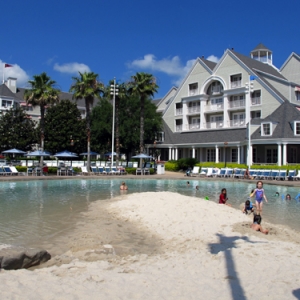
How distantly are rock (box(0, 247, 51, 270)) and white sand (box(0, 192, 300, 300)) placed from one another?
1.08 ft

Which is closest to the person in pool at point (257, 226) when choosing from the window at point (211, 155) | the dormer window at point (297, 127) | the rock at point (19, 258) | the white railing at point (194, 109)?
the rock at point (19, 258)

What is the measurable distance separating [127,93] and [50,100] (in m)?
9.25

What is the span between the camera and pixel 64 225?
499 inches

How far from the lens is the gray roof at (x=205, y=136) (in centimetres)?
4400

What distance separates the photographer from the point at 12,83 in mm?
68875

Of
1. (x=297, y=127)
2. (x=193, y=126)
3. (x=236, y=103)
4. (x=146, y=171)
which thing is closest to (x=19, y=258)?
(x=146, y=171)

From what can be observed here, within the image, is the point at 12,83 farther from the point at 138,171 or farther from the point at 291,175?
the point at 291,175

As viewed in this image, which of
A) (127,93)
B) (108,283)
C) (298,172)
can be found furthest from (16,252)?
(127,93)

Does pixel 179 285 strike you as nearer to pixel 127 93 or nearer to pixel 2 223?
pixel 2 223

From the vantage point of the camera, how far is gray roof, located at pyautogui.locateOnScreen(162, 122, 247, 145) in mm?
44000

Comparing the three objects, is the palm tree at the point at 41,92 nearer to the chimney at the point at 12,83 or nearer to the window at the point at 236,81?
the window at the point at 236,81

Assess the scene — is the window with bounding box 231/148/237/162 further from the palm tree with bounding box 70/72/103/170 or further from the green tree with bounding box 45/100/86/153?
the green tree with bounding box 45/100/86/153

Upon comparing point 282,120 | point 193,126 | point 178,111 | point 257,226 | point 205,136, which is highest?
point 178,111

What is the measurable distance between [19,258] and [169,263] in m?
3.21
